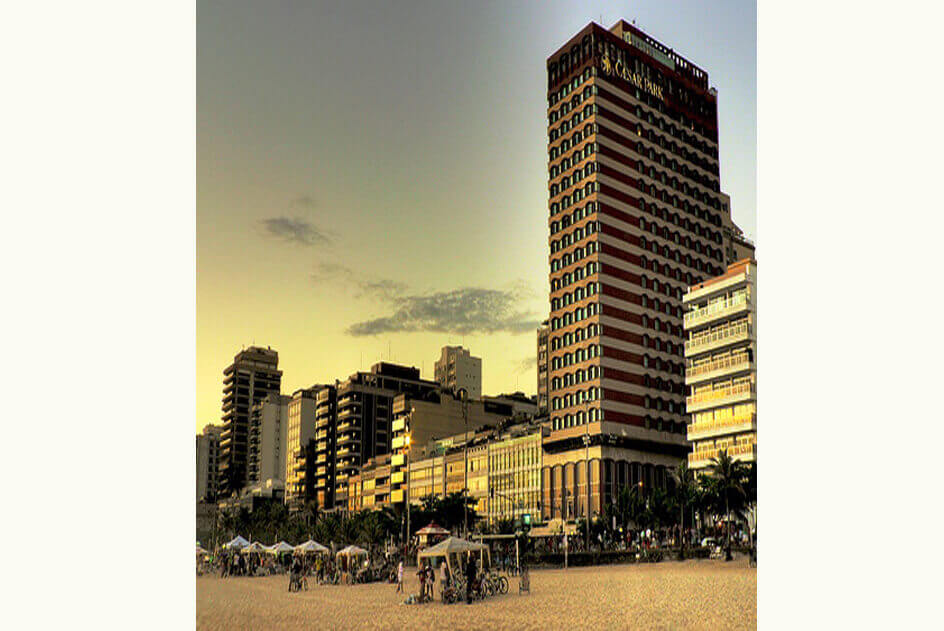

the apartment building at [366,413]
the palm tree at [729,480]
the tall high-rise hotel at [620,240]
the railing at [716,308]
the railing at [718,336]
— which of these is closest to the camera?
the apartment building at [366,413]

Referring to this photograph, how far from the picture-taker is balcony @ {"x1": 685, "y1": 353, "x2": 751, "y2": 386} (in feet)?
143

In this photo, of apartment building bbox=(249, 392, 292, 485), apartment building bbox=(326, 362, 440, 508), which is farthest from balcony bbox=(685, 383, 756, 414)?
apartment building bbox=(249, 392, 292, 485)

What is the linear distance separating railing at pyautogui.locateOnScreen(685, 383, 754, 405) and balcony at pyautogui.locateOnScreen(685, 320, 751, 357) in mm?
1888

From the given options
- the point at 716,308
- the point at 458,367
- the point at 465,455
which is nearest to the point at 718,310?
the point at 716,308

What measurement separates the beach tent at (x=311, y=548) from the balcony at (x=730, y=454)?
1797 centimetres

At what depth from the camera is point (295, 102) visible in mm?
19828

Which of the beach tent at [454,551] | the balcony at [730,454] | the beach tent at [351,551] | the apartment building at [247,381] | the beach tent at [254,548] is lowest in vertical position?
the beach tent at [254,548]

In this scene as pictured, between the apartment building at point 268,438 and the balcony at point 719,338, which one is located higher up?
the balcony at point 719,338

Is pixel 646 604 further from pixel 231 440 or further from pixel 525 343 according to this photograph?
pixel 231 440

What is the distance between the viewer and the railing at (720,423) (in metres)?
43.6

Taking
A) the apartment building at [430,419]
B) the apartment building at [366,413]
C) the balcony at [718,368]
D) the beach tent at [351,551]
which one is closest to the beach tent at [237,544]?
the beach tent at [351,551]

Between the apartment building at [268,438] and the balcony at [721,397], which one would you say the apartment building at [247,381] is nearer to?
the apartment building at [268,438]

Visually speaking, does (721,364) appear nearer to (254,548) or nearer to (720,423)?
(720,423)
